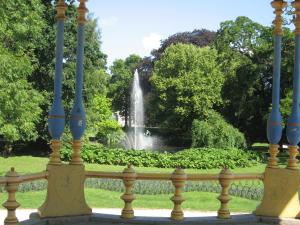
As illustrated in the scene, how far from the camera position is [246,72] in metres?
40.7

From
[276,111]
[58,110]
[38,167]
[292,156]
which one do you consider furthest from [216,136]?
[58,110]

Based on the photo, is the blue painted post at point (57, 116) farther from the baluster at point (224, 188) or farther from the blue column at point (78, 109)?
the baluster at point (224, 188)

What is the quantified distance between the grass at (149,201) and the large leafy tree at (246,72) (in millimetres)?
26750

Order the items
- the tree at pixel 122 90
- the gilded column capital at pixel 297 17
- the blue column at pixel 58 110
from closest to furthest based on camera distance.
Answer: the blue column at pixel 58 110
the gilded column capital at pixel 297 17
the tree at pixel 122 90

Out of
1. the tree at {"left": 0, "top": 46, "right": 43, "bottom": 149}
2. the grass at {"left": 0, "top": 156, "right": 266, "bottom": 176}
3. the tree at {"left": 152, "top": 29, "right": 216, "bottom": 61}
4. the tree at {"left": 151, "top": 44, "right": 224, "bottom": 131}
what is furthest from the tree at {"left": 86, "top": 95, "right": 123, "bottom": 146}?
the tree at {"left": 0, "top": 46, "right": 43, "bottom": 149}

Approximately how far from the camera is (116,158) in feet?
85.4

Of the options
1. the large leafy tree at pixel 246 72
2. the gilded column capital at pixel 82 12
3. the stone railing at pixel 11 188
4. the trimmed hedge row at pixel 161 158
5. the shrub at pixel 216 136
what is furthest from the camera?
the large leafy tree at pixel 246 72

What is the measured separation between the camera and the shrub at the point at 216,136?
108ft

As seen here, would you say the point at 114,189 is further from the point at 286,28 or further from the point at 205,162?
the point at 286,28

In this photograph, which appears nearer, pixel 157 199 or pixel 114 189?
pixel 157 199

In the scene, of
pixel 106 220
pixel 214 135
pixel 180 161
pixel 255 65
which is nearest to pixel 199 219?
pixel 106 220

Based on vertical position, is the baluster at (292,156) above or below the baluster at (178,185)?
above

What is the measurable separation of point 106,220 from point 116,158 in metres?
→ 19.1

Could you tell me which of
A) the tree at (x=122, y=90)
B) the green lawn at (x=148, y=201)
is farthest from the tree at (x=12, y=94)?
the tree at (x=122, y=90)
